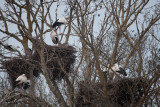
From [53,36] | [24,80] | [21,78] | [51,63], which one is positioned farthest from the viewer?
[53,36]

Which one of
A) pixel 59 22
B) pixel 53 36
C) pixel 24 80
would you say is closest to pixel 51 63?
pixel 24 80

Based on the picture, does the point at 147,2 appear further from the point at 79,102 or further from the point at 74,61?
the point at 79,102

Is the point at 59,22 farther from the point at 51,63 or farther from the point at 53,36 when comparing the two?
the point at 51,63

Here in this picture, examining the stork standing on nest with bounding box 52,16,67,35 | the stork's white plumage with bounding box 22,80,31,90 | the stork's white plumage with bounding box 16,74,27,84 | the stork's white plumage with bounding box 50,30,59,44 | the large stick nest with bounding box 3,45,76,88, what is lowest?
the stork's white plumage with bounding box 22,80,31,90

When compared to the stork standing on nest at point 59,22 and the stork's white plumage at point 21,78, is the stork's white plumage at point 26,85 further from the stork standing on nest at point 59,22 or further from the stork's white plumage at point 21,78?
the stork standing on nest at point 59,22

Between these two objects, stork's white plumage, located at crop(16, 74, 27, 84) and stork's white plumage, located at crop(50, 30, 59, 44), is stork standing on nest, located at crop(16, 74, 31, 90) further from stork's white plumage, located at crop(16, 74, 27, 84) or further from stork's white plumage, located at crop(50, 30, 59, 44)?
stork's white plumage, located at crop(50, 30, 59, 44)

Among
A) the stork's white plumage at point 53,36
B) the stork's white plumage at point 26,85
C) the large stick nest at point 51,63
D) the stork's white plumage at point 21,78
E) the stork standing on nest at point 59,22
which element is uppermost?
the stork standing on nest at point 59,22

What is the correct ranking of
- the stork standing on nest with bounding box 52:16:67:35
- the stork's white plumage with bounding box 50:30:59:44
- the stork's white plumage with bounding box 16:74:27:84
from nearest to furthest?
the stork's white plumage with bounding box 16:74:27:84 < the stork standing on nest with bounding box 52:16:67:35 < the stork's white plumage with bounding box 50:30:59:44

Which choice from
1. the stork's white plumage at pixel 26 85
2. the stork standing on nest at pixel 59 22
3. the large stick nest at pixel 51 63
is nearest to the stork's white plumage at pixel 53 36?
the stork standing on nest at pixel 59 22

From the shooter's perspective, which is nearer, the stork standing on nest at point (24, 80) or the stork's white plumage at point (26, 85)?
the stork standing on nest at point (24, 80)

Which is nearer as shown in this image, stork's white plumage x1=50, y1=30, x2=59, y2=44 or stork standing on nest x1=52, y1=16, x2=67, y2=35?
stork standing on nest x1=52, y1=16, x2=67, y2=35

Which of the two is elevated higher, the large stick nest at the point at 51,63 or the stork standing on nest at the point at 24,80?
the large stick nest at the point at 51,63

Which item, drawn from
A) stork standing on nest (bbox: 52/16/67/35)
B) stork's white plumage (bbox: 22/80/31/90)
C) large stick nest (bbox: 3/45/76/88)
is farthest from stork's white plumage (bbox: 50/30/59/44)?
stork's white plumage (bbox: 22/80/31/90)

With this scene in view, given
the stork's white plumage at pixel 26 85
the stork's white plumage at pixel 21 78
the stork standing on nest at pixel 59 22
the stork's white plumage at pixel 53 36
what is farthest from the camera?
the stork's white plumage at pixel 53 36
